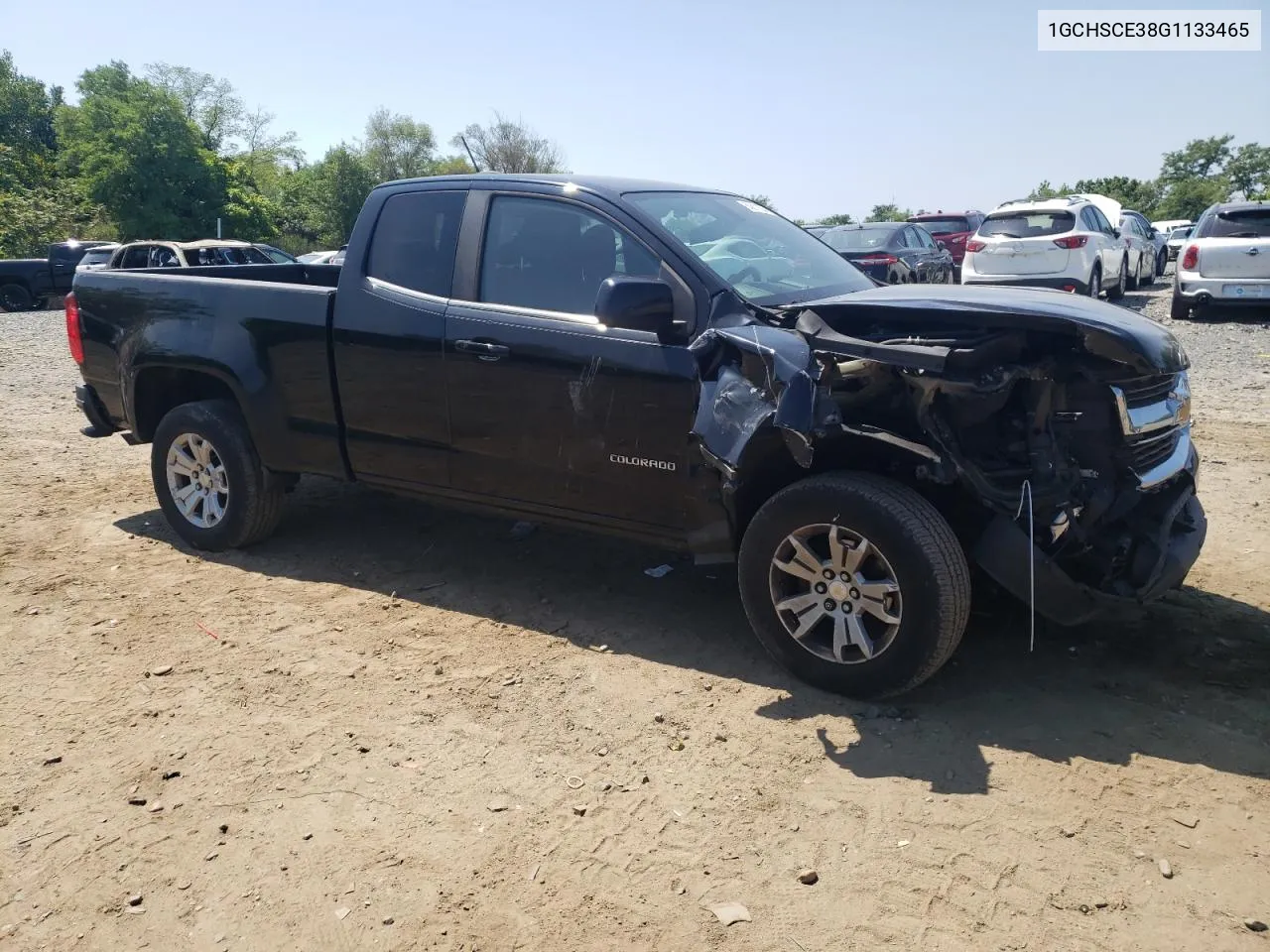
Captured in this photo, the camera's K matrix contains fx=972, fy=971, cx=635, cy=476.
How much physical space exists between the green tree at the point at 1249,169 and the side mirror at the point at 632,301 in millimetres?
65733

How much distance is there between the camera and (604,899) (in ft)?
8.65

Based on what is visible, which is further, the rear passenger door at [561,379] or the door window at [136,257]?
the door window at [136,257]

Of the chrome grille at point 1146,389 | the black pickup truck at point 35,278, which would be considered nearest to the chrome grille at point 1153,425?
the chrome grille at point 1146,389

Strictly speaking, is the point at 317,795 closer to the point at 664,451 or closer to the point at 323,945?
the point at 323,945

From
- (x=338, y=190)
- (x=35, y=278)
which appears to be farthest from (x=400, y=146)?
(x=35, y=278)

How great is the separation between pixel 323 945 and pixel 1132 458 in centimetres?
313

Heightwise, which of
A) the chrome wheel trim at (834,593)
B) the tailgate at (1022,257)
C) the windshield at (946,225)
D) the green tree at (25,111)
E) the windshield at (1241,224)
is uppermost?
the green tree at (25,111)

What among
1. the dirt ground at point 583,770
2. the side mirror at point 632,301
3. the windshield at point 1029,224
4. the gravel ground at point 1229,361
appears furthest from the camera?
the windshield at point 1029,224

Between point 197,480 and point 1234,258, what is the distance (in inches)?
536

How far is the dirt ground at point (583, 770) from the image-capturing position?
8.45 feet

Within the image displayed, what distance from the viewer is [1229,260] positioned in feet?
43.9

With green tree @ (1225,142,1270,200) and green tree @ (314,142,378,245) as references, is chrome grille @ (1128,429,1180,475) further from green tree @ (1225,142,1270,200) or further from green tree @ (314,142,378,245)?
green tree @ (1225,142,1270,200)

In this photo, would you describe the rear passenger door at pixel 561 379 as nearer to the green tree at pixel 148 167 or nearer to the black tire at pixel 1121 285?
the black tire at pixel 1121 285

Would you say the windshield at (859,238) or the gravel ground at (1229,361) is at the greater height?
the windshield at (859,238)
